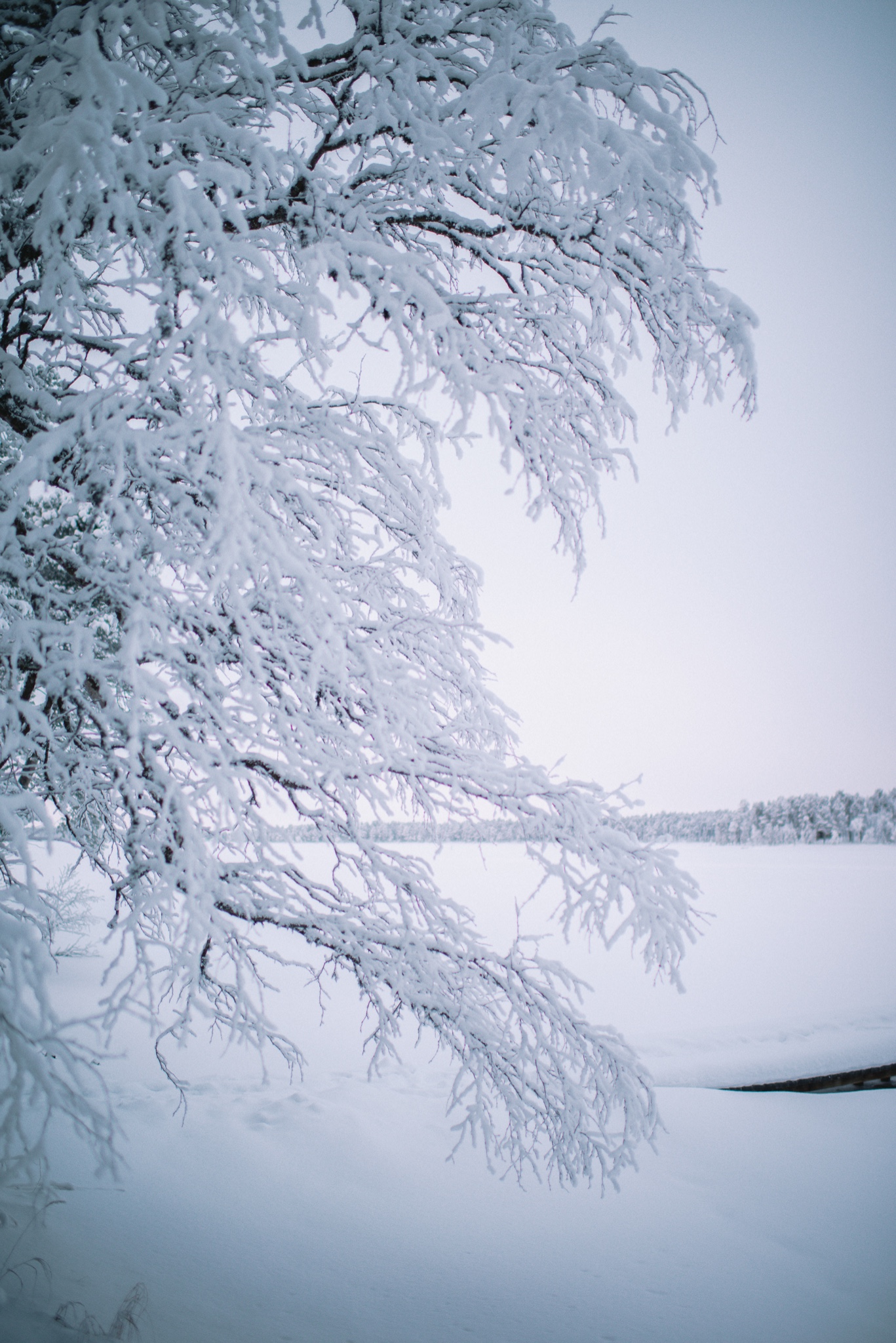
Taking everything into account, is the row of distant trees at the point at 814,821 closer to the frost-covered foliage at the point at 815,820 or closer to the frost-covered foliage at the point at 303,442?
the frost-covered foliage at the point at 815,820

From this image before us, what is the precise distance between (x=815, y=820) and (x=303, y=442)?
330 ft

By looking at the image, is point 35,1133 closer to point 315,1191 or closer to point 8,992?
point 315,1191

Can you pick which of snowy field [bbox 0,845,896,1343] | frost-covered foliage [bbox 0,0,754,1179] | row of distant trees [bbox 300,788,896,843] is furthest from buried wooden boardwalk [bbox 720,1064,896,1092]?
row of distant trees [bbox 300,788,896,843]

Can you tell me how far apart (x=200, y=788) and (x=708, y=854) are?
6897 centimetres

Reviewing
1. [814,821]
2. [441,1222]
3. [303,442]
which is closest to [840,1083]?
[441,1222]

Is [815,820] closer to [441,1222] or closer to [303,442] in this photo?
[441,1222]

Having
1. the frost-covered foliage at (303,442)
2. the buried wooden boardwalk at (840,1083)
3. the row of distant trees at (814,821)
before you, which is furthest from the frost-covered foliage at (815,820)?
the frost-covered foliage at (303,442)

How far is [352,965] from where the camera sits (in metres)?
2.71

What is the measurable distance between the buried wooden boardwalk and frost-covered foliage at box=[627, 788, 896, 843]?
7891 centimetres

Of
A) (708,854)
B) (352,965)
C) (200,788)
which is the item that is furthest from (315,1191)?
(708,854)

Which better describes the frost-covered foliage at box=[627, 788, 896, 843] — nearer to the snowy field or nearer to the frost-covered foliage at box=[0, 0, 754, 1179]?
the snowy field

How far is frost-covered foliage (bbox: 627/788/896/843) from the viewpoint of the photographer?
82.2 meters

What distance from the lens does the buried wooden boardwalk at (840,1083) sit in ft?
21.2

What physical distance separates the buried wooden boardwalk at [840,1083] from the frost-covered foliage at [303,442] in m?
5.23
